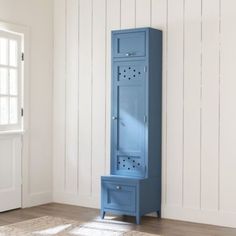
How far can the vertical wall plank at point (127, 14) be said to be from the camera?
557 cm

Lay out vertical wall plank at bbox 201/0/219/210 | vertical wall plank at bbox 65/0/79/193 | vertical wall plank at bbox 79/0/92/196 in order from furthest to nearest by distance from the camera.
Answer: vertical wall plank at bbox 65/0/79/193
vertical wall plank at bbox 79/0/92/196
vertical wall plank at bbox 201/0/219/210

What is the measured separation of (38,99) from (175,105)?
1762 millimetres

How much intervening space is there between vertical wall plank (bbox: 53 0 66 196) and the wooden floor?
0.41m

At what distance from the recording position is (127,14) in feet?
18.4

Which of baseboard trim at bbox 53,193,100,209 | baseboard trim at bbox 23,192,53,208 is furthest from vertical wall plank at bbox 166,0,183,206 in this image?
baseboard trim at bbox 23,192,53,208

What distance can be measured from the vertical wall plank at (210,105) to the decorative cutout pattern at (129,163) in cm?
68

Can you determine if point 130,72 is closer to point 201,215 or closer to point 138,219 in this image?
point 138,219

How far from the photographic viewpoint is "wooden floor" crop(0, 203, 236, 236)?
187 inches

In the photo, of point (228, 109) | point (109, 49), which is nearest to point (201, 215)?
point (228, 109)

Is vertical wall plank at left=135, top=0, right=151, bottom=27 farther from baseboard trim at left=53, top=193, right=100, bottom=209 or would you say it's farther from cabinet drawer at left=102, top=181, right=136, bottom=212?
baseboard trim at left=53, top=193, right=100, bottom=209

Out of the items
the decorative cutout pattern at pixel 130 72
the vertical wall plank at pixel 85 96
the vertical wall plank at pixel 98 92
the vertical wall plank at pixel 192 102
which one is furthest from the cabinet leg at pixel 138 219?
the decorative cutout pattern at pixel 130 72

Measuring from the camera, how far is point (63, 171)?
616 cm

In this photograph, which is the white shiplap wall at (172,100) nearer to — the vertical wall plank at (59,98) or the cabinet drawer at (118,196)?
the vertical wall plank at (59,98)

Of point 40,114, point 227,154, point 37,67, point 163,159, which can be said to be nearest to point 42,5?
point 37,67
